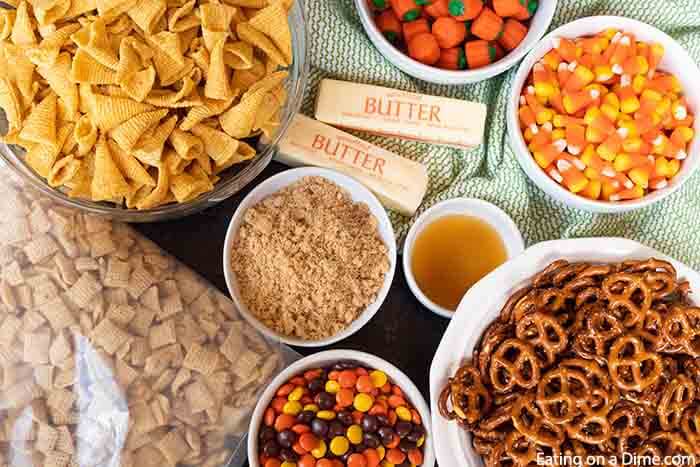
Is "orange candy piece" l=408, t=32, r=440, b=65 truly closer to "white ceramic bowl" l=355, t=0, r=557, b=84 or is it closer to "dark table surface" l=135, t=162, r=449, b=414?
"white ceramic bowl" l=355, t=0, r=557, b=84

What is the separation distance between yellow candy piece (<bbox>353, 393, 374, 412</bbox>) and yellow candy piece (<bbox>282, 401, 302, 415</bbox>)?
0.36ft

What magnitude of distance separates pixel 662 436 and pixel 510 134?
0.67m

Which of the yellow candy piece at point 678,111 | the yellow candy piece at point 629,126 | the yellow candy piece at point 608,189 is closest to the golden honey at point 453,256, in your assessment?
the yellow candy piece at point 608,189

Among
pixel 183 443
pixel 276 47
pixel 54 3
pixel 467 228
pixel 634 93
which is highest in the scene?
pixel 54 3

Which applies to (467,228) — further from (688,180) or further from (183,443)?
(183,443)

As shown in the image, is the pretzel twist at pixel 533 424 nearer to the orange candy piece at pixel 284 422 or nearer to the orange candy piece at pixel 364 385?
the orange candy piece at pixel 364 385

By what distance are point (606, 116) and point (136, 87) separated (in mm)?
923

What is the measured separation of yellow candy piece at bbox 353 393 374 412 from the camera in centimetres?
141

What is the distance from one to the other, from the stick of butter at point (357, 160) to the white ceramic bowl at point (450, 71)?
0.60 feet

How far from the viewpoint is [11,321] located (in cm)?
123

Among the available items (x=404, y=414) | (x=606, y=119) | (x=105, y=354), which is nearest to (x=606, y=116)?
(x=606, y=119)

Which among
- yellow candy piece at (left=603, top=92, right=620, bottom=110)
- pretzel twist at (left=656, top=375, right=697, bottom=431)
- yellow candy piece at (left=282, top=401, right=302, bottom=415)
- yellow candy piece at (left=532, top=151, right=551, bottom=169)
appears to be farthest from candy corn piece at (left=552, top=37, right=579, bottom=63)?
yellow candy piece at (left=282, top=401, right=302, bottom=415)

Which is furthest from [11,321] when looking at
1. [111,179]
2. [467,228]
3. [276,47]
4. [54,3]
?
[467,228]

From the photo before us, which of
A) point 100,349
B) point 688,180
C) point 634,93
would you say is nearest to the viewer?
point 100,349
